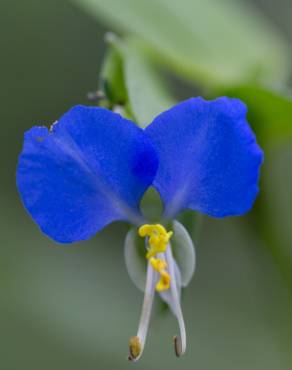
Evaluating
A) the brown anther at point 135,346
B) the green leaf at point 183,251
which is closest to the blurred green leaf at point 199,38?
the green leaf at point 183,251

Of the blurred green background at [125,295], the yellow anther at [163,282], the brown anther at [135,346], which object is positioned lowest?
the blurred green background at [125,295]

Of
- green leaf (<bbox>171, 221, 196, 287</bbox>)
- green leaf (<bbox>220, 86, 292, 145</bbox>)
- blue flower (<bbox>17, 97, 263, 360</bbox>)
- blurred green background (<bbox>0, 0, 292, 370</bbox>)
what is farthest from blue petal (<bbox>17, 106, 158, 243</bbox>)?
blurred green background (<bbox>0, 0, 292, 370</bbox>)

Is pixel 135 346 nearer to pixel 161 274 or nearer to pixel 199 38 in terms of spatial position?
pixel 161 274

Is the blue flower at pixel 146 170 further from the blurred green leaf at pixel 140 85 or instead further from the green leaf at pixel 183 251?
the blurred green leaf at pixel 140 85

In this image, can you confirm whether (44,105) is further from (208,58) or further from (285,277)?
(285,277)

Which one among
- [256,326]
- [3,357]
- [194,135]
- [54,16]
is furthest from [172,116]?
[54,16]

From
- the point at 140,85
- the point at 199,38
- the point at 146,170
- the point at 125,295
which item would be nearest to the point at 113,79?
the point at 140,85
